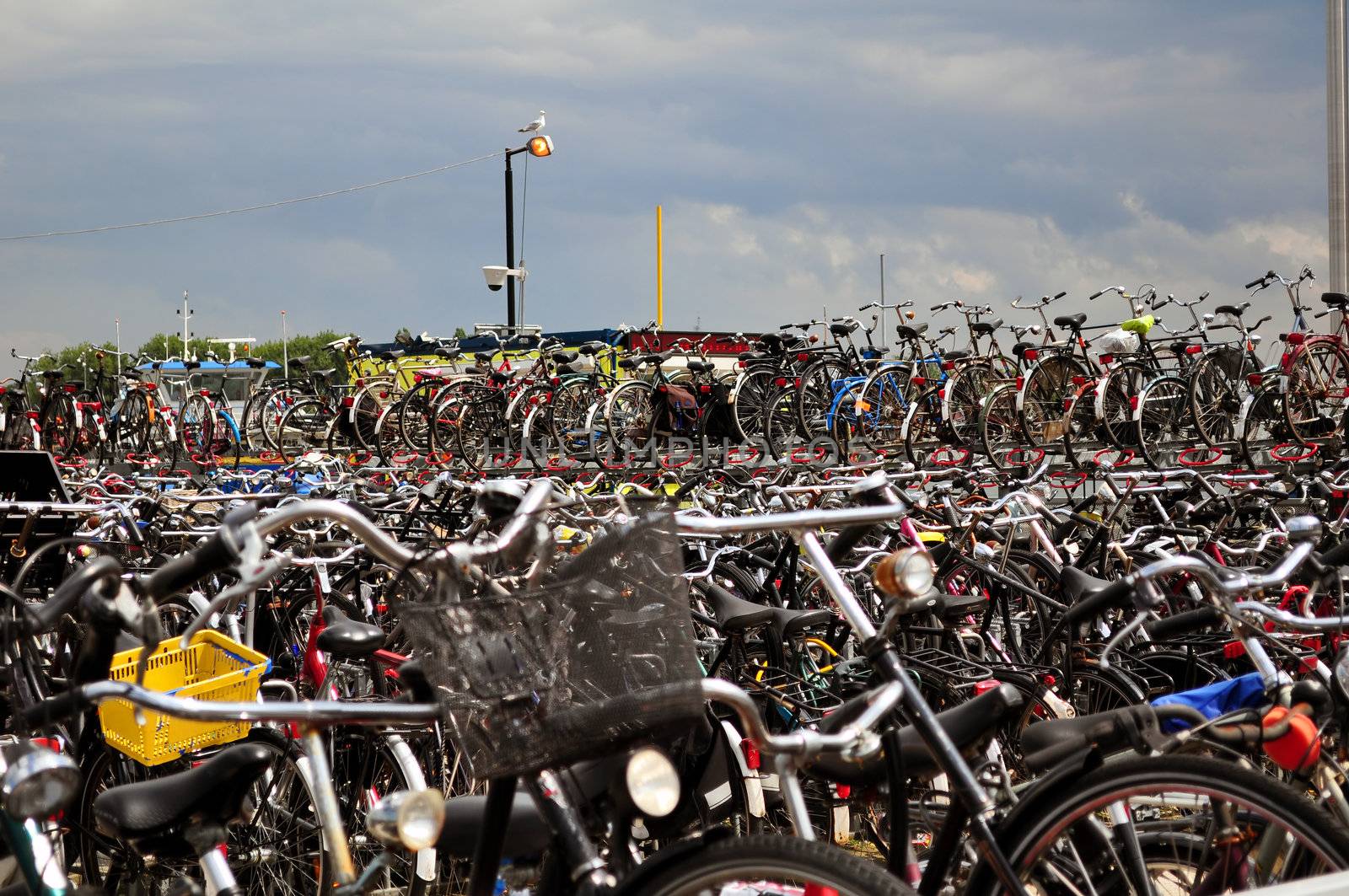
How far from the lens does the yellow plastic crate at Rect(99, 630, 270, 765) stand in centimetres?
265

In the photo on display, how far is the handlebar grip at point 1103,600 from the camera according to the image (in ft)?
7.06

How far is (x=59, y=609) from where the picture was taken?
1.71m

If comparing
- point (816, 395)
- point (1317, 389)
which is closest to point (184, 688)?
point (1317, 389)

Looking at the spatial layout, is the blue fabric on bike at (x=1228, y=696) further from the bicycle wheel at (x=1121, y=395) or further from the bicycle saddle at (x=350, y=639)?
the bicycle wheel at (x=1121, y=395)

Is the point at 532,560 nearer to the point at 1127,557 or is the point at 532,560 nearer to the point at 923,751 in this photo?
the point at 923,751

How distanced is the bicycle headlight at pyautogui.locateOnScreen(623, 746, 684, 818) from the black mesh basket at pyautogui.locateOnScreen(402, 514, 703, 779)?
40 millimetres

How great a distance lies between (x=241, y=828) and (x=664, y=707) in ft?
5.71

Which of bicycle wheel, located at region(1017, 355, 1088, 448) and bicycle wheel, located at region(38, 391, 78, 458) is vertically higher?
bicycle wheel, located at region(1017, 355, 1088, 448)

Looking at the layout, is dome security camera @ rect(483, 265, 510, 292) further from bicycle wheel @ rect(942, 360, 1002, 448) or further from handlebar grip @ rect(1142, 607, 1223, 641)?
handlebar grip @ rect(1142, 607, 1223, 641)

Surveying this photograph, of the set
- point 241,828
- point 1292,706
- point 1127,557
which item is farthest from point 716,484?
point 1292,706

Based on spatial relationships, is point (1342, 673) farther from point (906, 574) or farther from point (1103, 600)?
point (906, 574)

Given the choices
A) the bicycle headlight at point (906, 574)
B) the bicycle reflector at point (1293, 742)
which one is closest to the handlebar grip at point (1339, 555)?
the bicycle reflector at point (1293, 742)

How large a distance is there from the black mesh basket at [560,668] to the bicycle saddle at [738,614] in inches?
77.5

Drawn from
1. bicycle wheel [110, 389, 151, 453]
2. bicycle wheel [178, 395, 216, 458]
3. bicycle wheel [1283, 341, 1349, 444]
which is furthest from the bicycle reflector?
bicycle wheel [110, 389, 151, 453]
